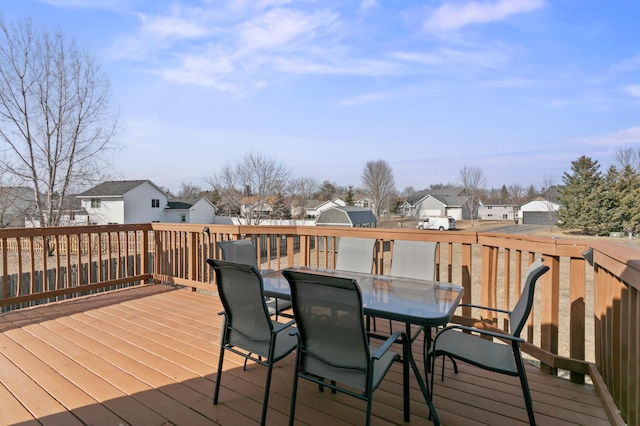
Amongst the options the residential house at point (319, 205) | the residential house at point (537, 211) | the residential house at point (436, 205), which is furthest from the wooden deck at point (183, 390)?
A: the residential house at point (436, 205)

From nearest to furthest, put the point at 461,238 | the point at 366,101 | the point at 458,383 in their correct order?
the point at 458,383 → the point at 461,238 → the point at 366,101

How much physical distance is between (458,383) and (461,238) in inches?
53.0

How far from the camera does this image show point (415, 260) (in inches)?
123

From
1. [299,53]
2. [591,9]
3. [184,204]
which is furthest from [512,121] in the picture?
[184,204]

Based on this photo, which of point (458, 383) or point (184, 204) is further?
point (184, 204)

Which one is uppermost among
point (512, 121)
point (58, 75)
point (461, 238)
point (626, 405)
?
point (58, 75)

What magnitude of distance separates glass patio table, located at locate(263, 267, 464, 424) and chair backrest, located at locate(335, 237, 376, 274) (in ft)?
1.22

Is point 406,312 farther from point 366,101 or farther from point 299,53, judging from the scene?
point 366,101

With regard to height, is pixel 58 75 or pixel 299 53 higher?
pixel 58 75

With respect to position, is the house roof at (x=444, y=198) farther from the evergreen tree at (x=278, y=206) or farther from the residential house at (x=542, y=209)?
the evergreen tree at (x=278, y=206)

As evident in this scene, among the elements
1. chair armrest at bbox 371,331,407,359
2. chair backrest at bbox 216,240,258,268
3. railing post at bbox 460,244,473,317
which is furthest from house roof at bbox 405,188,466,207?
chair armrest at bbox 371,331,407,359

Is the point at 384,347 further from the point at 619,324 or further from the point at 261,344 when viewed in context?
the point at 619,324

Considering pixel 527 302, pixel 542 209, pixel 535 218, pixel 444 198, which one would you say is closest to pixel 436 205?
pixel 444 198

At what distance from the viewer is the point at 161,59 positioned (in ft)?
24.1
